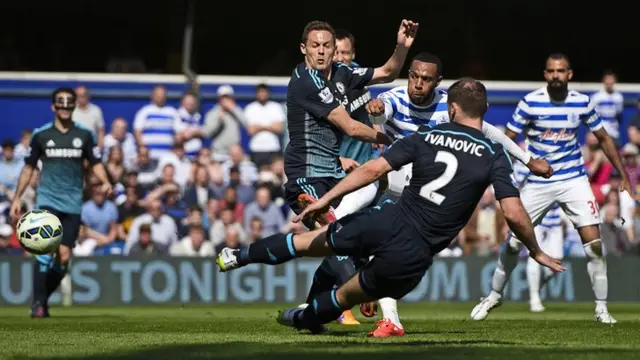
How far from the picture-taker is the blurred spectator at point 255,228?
21047 millimetres

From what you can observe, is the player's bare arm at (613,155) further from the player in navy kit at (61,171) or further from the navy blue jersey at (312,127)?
the player in navy kit at (61,171)

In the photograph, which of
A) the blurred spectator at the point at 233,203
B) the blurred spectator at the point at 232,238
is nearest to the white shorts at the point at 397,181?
the blurred spectator at the point at 232,238

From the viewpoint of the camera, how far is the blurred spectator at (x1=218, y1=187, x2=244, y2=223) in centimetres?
2142

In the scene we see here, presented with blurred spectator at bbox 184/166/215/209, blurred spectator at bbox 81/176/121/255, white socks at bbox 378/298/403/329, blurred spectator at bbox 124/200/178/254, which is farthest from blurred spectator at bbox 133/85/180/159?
white socks at bbox 378/298/403/329

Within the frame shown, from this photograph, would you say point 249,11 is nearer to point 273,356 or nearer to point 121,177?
point 121,177

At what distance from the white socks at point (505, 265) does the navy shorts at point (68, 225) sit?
190 inches

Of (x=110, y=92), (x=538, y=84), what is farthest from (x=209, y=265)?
(x=538, y=84)

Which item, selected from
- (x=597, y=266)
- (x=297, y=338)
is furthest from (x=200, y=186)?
(x=297, y=338)

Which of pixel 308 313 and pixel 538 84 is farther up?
pixel 538 84

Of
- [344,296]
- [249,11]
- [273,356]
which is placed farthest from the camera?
[249,11]

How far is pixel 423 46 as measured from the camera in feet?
87.8

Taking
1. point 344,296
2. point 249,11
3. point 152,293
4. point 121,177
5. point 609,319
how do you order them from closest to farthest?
1. point 344,296
2. point 609,319
3. point 152,293
4. point 121,177
5. point 249,11

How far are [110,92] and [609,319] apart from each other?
1172cm

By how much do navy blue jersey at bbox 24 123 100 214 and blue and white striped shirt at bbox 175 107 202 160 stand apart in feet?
21.0
